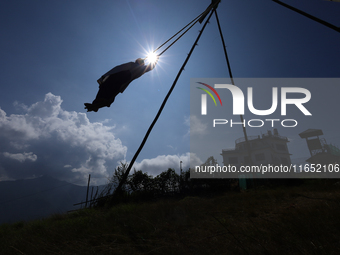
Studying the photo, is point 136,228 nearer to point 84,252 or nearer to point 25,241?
point 84,252

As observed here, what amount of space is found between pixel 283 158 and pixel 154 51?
37.5 m

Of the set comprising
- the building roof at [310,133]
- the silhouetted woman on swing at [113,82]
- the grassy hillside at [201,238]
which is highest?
the building roof at [310,133]

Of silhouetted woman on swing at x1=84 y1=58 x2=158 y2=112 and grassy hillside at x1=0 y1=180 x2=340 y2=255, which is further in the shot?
silhouetted woman on swing at x1=84 y1=58 x2=158 y2=112

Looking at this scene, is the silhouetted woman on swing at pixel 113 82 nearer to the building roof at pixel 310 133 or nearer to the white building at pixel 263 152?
the white building at pixel 263 152

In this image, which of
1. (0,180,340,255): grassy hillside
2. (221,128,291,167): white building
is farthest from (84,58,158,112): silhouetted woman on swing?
(221,128,291,167): white building

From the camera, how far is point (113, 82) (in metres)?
4.77

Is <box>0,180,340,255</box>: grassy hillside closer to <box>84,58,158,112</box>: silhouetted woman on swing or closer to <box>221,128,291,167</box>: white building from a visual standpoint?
<box>84,58,158,112</box>: silhouetted woman on swing

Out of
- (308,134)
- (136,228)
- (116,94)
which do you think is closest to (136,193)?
(136,228)

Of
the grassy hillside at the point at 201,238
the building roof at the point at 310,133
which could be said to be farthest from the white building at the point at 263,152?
the grassy hillside at the point at 201,238

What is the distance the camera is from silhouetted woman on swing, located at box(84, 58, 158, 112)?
4.56 meters

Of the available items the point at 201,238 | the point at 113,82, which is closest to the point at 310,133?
the point at 201,238

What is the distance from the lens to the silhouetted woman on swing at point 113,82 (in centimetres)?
456

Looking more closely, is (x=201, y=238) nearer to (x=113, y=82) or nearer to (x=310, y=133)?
(x=113, y=82)

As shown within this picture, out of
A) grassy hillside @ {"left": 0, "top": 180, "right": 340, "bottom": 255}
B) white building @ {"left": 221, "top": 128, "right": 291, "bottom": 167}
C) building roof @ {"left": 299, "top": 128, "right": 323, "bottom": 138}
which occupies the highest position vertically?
building roof @ {"left": 299, "top": 128, "right": 323, "bottom": 138}
